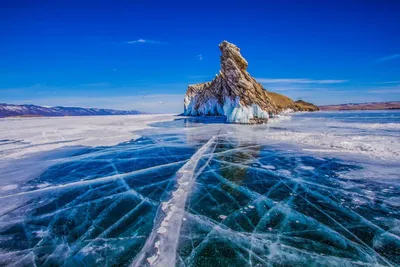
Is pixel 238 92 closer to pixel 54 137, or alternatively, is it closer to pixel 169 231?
pixel 54 137

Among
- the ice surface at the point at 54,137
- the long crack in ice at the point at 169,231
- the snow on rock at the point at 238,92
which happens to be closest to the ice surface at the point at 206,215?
the long crack in ice at the point at 169,231

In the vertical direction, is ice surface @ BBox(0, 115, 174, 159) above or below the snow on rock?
below

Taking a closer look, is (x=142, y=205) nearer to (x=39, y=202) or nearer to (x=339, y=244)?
(x=39, y=202)

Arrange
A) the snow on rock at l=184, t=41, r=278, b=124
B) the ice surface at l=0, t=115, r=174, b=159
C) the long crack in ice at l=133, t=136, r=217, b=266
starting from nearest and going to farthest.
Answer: the long crack in ice at l=133, t=136, r=217, b=266 → the ice surface at l=0, t=115, r=174, b=159 → the snow on rock at l=184, t=41, r=278, b=124

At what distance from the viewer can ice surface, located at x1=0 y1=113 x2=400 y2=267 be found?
4141 mm

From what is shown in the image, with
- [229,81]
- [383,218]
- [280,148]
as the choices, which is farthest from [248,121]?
[383,218]

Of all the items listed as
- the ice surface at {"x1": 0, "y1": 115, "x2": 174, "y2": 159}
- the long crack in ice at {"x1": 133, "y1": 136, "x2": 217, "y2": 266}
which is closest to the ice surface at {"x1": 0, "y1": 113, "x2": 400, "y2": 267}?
the long crack in ice at {"x1": 133, "y1": 136, "x2": 217, "y2": 266}

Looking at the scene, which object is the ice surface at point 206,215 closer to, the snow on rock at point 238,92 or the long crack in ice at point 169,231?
the long crack in ice at point 169,231

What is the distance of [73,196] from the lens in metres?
7.13

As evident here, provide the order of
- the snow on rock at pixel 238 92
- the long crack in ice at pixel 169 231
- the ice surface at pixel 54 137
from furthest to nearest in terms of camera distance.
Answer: the snow on rock at pixel 238 92 < the ice surface at pixel 54 137 < the long crack in ice at pixel 169 231

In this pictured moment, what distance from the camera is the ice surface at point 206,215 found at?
4.14m

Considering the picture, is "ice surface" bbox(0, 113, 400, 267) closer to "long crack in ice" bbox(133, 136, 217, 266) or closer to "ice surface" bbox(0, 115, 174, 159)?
"long crack in ice" bbox(133, 136, 217, 266)

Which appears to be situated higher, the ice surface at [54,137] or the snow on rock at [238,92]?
the snow on rock at [238,92]

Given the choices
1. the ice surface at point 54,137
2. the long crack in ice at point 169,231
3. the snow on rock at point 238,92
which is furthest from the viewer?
the snow on rock at point 238,92
